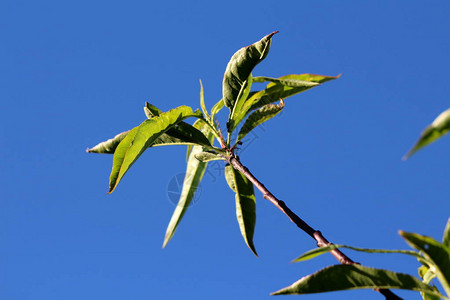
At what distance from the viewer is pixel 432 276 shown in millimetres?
1376

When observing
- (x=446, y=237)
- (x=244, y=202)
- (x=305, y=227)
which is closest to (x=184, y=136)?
(x=244, y=202)

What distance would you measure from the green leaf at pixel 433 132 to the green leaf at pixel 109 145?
154cm

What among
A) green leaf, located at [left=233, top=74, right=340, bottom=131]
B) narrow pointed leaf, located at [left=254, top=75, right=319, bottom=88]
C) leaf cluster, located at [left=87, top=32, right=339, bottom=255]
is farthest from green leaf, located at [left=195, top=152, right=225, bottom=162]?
narrow pointed leaf, located at [left=254, top=75, right=319, bottom=88]

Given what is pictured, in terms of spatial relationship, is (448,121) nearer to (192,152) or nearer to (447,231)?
(447,231)

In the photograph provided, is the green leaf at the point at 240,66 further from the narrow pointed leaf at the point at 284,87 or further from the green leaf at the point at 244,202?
the green leaf at the point at 244,202

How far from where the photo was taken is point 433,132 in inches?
30.2

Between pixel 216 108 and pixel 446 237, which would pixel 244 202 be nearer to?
pixel 216 108

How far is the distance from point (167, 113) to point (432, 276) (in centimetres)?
120

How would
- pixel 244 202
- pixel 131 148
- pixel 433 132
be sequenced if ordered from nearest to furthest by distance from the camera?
pixel 433 132 < pixel 131 148 < pixel 244 202

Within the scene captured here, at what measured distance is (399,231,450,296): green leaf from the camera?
47.0 inches

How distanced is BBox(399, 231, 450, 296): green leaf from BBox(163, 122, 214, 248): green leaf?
1.29 meters

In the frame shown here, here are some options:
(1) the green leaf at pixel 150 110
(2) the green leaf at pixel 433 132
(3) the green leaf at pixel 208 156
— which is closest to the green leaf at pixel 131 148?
(1) the green leaf at pixel 150 110

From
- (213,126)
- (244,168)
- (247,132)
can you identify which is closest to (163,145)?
(213,126)

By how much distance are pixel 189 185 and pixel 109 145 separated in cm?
56
